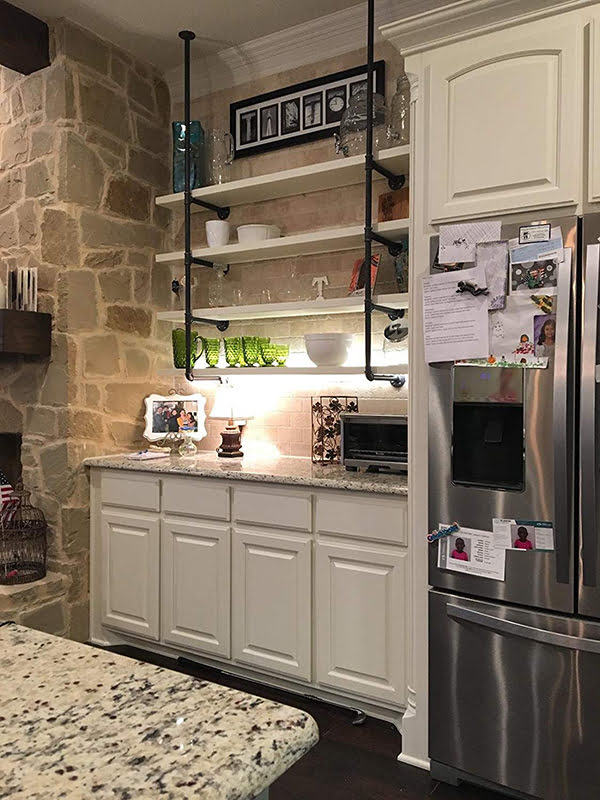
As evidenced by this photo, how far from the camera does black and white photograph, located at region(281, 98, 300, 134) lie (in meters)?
3.52

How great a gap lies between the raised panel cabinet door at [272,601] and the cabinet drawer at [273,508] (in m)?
0.06

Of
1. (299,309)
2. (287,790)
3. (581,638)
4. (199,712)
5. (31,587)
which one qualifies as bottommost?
(287,790)

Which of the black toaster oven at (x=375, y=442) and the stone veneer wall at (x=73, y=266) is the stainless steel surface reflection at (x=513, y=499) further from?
the stone veneer wall at (x=73, y=266)

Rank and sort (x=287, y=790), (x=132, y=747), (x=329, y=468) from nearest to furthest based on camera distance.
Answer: (x=132, y=747) < (x=287, y=790) < (x=329, y=468)

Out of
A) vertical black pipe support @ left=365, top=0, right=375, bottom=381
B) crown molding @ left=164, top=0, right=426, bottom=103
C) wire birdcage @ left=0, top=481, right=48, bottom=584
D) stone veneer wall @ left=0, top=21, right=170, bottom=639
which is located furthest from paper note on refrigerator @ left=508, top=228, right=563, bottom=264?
wire birdcage @ left=0, top=481, right=48, bottom=584

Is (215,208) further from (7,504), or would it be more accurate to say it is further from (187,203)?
(7,504)

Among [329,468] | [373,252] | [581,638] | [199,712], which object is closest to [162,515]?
[329,468]

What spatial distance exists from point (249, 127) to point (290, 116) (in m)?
0.26

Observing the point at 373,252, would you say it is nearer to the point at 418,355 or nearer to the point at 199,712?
the point at 418,355

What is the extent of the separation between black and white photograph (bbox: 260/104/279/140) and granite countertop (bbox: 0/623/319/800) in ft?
10.5

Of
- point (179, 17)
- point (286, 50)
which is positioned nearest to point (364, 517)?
point (286, 50)

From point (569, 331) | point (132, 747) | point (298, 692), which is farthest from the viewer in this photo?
point (298, 692)

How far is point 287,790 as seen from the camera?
2.26 meters

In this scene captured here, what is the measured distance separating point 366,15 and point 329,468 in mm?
2122
